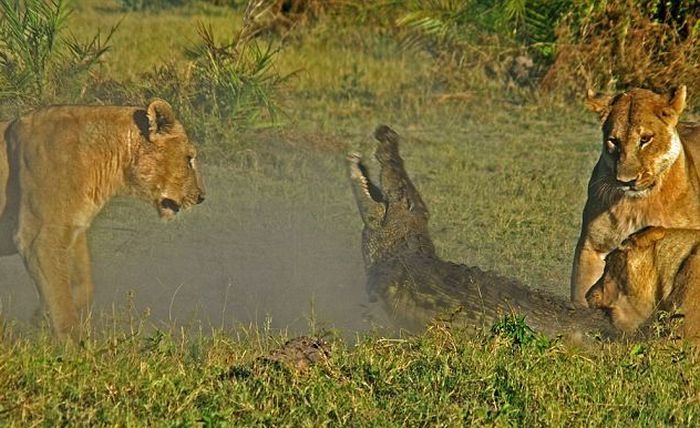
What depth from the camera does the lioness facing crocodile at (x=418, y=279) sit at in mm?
6316

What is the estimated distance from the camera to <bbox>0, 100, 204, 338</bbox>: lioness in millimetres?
6836

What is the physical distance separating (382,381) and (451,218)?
16.0 ft

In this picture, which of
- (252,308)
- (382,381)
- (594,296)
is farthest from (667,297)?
(252,308)

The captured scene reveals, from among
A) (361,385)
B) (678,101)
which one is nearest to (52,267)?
(361,385)

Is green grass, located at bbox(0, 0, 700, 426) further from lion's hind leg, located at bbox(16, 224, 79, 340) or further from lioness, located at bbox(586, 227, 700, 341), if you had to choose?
lioness, located at bbox(586, 227, 700, 341)

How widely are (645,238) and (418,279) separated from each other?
103cm

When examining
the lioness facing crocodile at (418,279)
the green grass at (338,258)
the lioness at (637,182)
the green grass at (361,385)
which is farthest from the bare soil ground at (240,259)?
the lioness at (637,182)

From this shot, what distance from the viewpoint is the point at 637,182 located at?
7.18m

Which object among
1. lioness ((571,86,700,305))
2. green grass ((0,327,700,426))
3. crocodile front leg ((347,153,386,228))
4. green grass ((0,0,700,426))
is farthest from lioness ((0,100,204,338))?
lioness ((571,86,700,305))

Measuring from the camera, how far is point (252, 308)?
804cm

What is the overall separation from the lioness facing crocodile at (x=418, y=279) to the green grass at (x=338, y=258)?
10.4 inches

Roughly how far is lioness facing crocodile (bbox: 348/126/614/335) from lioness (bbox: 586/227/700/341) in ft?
0.39

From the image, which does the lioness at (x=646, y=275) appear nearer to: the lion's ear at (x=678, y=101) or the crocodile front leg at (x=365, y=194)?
the lion's ear at (x=678, y=101)

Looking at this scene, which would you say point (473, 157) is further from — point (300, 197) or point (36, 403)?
point (36, 403)
